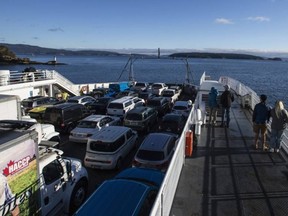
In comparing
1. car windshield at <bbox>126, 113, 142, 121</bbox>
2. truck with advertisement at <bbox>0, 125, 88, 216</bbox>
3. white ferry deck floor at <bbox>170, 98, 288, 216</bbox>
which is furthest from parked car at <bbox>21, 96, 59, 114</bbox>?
white ferry deck floor at <bbox>170, 98, 288, 216</bbox>

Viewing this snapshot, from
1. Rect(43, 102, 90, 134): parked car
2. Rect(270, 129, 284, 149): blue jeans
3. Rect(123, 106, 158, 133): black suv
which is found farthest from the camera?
Rect(123, 106, 158, 133): black suv

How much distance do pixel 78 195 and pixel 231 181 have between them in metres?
4.34

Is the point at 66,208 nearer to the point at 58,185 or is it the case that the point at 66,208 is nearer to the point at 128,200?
the point at 58,185

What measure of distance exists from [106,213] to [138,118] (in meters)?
12.1

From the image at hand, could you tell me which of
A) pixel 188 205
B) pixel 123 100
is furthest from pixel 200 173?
pixel 123 100

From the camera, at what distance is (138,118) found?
17.6 meters

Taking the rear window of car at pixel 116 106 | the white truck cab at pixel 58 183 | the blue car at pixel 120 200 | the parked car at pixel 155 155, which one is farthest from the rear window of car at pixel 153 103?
the blue car at pixel 120 200

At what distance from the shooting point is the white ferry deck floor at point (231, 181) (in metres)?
6.09

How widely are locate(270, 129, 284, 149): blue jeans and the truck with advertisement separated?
5.97m

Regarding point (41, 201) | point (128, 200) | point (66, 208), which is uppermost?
point (128, 200)

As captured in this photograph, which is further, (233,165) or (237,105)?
(237,105)

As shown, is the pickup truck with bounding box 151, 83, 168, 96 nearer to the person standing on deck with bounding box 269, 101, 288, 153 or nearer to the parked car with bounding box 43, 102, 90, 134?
the parked car with bounding box 43, 102, 90, 134

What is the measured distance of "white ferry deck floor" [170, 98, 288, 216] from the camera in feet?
20.0

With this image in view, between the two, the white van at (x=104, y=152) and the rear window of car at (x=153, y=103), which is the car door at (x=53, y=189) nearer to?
the white van at (x=104, y=152)
